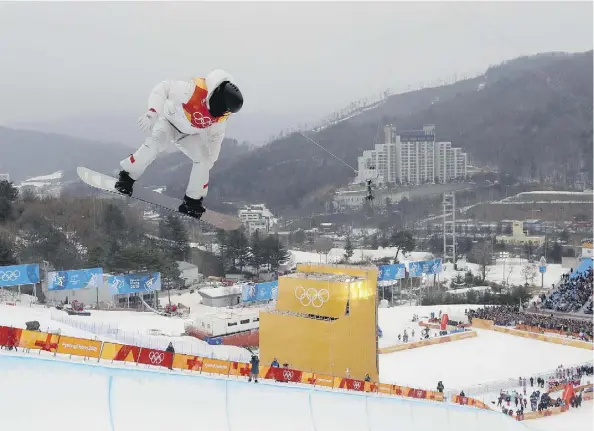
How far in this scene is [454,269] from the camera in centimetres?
3894

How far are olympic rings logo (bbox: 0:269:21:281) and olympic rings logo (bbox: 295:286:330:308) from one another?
347 inches

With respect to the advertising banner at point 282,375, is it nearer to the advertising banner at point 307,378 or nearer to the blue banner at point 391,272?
the advertising banner at point 307,378

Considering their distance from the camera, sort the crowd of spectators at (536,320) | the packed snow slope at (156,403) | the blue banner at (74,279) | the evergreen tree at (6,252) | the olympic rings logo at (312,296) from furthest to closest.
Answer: the evergreen tree at (6,252)
the blue banner at (74,279)
the crowd of spectators at (536,320)
the olympic rings logo at (312,296)
the packed snow slope at (156,403)

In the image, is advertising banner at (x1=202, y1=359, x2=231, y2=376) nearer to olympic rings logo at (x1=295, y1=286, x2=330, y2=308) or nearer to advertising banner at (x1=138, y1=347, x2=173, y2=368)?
advertising banner at (x1=138, y1=347, x2=173, y2=368)

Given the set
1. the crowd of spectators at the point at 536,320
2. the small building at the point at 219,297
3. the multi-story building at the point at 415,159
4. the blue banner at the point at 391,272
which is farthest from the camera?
the multi-story building at the point at 415,159

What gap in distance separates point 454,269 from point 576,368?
1007 inches

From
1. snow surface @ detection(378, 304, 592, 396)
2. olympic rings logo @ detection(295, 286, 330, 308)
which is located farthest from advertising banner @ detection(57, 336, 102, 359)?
snow surface @ detection(378, 304, 592, 396)

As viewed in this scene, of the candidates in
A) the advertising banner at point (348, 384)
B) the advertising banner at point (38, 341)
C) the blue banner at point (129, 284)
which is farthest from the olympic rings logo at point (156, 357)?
the blue banner at point (129, 284)

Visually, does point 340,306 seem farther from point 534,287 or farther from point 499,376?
point 534,287

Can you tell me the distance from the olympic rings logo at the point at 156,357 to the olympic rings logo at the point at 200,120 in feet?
9.35

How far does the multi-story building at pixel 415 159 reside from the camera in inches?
2436

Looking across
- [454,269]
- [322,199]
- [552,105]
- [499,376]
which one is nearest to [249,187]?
[322,199]

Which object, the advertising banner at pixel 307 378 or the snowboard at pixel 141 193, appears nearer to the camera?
the snowboard at pixel 141 193

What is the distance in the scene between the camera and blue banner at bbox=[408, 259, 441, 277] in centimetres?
2303
